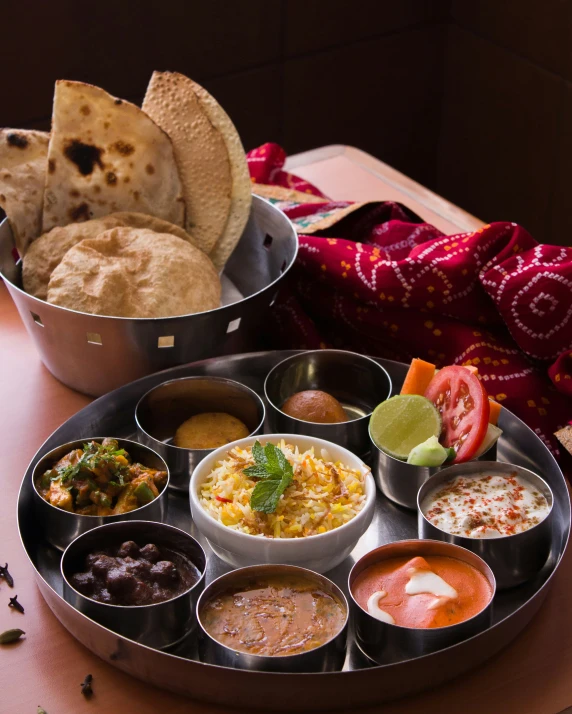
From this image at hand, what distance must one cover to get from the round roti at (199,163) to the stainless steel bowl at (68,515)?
1.83 feet

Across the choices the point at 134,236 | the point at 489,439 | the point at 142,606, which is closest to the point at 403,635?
the point at 142,606

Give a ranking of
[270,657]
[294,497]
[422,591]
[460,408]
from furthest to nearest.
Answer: [460,408] < [294,497] < [422,591] < [270,657]

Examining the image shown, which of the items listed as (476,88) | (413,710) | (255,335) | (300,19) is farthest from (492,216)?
(413,710)

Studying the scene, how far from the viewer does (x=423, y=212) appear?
2.10 meters

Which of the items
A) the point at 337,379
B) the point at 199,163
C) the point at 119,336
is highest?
the point at 199,163

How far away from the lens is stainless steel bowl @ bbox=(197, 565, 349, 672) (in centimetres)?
Result: 92

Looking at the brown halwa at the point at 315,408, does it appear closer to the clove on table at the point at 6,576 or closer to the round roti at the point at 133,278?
the round roti at the point at 133,278

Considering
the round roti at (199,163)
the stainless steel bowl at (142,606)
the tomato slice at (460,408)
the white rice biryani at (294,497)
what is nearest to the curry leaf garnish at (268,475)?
the white rice biryani at (294,497)

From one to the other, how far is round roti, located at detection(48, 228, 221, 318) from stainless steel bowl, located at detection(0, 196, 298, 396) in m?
0.04

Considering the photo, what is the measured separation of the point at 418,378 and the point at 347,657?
0.50 m

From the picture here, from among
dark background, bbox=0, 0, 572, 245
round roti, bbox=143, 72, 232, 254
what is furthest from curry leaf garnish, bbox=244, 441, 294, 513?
dark background, bbox=0, 0, 572, 245

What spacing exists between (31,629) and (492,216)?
10.5 ft

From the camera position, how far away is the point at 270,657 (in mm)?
918

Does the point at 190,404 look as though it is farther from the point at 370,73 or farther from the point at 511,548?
the point at 370,73
